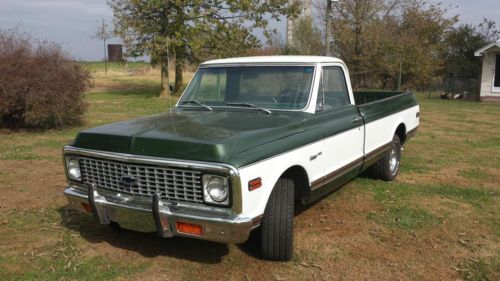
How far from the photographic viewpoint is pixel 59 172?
736 centimetres

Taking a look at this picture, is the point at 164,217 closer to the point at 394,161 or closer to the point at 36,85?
the point at 394,161

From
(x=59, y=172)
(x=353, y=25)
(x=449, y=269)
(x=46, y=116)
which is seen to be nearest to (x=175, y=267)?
(x=449, y=269)

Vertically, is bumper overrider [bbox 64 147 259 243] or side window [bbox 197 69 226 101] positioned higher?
side window [bbox 197 69 226 101]

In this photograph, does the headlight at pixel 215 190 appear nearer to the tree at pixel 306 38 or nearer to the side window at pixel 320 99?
the side window at pixel 320 99

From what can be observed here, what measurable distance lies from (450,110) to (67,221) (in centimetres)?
1565

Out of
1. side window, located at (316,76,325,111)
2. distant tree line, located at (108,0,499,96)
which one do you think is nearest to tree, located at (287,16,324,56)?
distant tree line, located at (108,0,499,96)

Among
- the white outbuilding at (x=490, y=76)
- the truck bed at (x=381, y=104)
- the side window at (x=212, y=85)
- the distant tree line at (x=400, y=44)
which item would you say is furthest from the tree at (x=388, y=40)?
the side window at (x=212, y=85)

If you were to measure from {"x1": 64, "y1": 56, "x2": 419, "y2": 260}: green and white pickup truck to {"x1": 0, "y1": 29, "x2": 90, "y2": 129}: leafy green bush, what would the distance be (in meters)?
7.06

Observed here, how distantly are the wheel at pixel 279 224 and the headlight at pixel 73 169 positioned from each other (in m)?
1.75

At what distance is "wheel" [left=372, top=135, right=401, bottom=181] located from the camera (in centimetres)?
668

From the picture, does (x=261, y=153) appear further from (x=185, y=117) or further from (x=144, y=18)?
(x=144, y=18)

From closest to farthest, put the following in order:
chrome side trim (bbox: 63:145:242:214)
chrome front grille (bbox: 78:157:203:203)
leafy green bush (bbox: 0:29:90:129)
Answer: chrome side trim (bbox: 63:145:242:214) < chrome front grille (bbox: 78:157:203:203) < leafy green bush (bbox: 0:29:90:129)

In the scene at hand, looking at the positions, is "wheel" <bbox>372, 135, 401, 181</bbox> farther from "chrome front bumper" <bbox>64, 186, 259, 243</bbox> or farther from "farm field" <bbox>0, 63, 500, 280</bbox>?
"chrome front bumper" <bbox>64, 186, 259, 243</bbox>

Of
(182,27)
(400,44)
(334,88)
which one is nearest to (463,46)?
(400,44)
